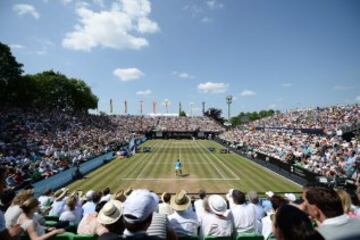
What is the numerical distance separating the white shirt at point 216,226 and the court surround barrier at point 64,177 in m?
15.5

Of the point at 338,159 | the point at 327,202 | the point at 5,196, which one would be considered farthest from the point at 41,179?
the point at 338,159

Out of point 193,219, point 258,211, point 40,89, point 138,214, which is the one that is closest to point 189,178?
point 258,211

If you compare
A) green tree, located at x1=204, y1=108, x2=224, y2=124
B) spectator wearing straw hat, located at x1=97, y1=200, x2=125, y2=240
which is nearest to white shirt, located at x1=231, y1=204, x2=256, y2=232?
spectator wearing straw hat, located at x1=97, y1=200, x2=125, y2=240

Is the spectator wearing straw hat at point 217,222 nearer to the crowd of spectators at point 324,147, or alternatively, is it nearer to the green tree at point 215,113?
the crowd of spectators at point 324,147

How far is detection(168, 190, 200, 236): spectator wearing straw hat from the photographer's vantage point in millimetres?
5320

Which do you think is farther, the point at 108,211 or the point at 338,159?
the point at 338,159

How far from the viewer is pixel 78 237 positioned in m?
4.81

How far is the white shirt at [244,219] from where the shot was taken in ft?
19.9

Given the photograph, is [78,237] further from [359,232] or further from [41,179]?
[41,179]

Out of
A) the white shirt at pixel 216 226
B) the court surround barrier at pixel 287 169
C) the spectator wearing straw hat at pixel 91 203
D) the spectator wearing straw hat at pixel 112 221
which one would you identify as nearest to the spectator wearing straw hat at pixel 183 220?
the white shirt at pixel 216 226

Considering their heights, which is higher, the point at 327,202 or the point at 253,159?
the point at 327,202

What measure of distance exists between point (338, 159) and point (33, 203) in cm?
2337

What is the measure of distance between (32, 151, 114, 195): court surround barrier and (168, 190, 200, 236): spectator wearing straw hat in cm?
1509

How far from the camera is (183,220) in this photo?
545 centimetres
